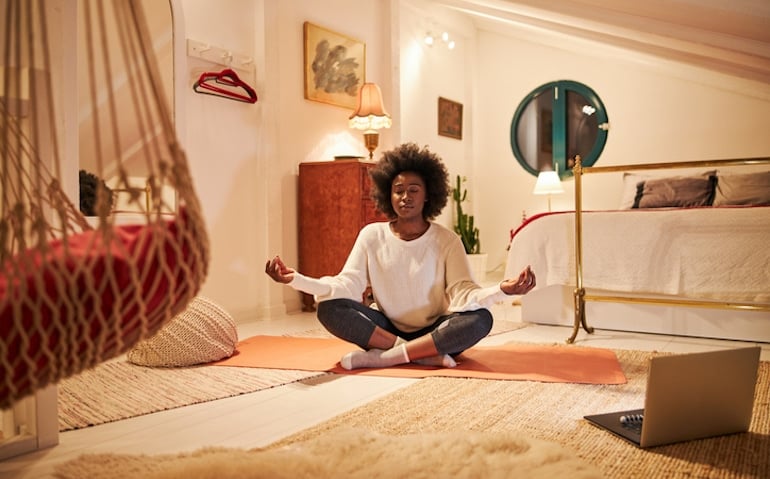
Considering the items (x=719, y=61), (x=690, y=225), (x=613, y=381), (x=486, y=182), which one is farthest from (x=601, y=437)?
(x=486, y=182)

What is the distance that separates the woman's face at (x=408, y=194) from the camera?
9.46 ft

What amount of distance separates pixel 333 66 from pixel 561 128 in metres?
3.07

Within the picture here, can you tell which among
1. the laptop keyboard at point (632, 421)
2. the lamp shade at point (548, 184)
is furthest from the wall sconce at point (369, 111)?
the laptop keyboard at point (632, 421)

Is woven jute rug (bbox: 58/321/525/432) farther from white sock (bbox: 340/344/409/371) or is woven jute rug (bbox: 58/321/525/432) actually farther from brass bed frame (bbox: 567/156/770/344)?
brass bed frame (bbox: 567/156/770/344)

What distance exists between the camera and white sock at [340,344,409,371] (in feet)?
8.98

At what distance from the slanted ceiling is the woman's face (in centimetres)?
150

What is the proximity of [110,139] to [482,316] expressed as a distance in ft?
6.86

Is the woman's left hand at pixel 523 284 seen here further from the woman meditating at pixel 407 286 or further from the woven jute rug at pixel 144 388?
the woven jute rug at pixel 144 388

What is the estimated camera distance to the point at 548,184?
6.71m

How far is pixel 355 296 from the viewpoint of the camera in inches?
113

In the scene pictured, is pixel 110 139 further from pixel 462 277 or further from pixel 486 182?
pixel 486 182

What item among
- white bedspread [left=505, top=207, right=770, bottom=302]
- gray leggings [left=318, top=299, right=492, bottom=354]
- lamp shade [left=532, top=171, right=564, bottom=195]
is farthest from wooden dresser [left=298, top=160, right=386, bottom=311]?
lamp shade [left=532, top=171, right=564, bottom=195]

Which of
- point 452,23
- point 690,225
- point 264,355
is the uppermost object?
point 452,23

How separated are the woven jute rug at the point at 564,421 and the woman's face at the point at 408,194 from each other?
772 millimetres
